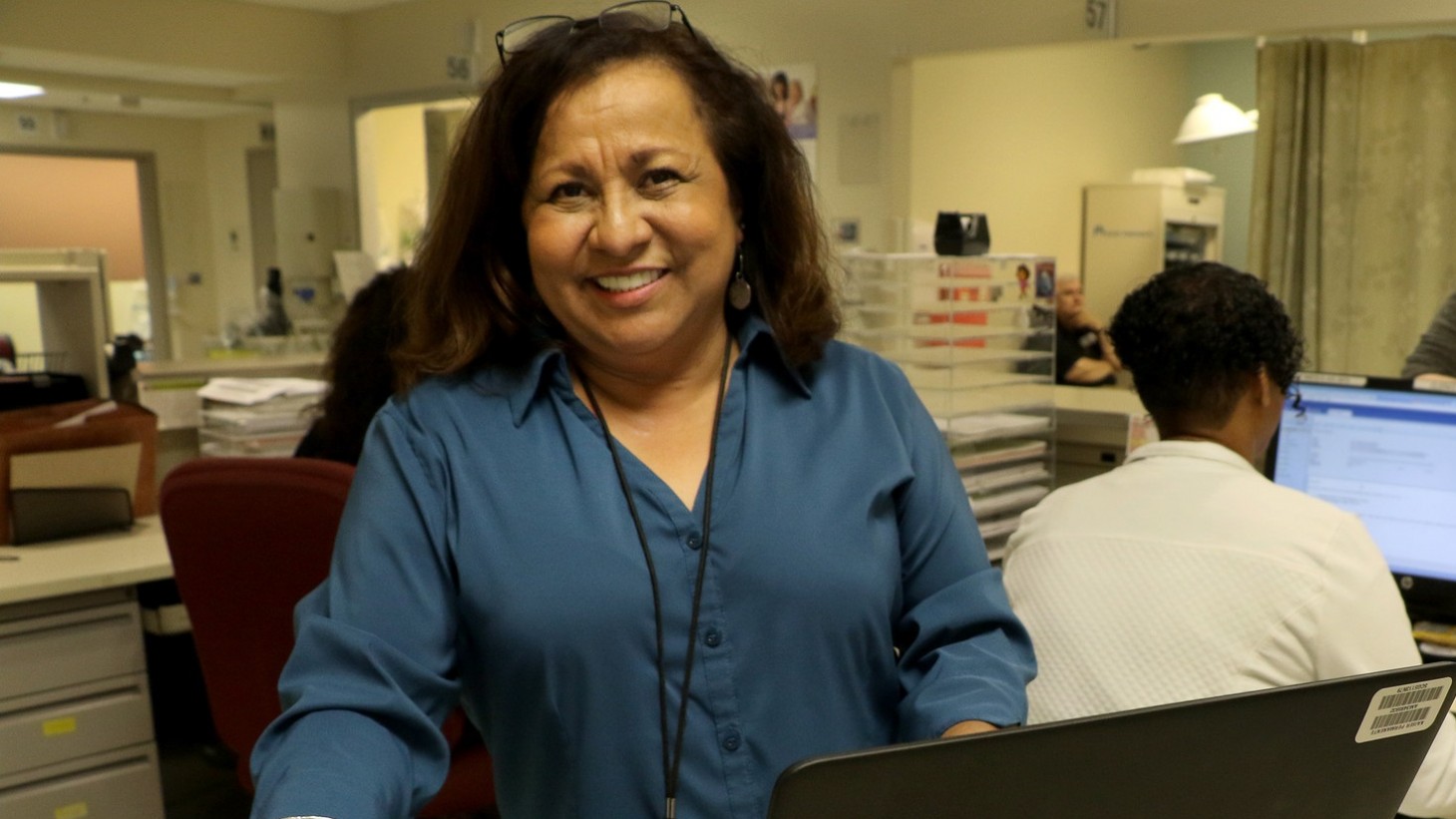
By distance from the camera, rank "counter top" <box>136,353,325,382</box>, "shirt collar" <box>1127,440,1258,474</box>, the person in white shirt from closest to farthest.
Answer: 1. the person in white shirt
2. "shirt collar" <box>1127,440,1258,474</box>
3. "counter top" <box>136,353,325,382</box>

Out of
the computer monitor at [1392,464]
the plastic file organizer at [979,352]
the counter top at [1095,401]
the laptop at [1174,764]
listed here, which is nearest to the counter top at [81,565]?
the plastic file organizer at [979,352]

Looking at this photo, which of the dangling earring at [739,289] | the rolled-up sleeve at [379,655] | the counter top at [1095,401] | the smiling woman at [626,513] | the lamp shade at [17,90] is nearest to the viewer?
the rolled-up sleeve at [379,655]

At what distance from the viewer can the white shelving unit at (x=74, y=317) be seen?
3.00 meters

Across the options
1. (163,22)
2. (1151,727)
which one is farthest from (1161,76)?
(1151,727)

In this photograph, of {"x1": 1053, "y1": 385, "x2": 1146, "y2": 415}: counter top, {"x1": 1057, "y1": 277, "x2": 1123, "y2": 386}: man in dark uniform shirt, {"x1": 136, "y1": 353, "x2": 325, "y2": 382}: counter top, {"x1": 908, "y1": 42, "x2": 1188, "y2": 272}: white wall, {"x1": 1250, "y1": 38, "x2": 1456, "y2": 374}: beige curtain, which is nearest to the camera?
{"x1": 1053, "y1": 385, "x2": 1146, "y2": 415}: counter top

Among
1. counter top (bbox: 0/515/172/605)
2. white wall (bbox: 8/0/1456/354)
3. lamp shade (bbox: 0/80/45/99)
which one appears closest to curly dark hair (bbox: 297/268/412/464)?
counter top (bbox: 0/515/172/605)

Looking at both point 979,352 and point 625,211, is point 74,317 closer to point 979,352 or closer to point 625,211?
point 979,352

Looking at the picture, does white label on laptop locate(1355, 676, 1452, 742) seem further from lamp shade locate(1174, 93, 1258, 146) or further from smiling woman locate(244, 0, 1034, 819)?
lamp shade locate(1174, 93, 1258, 146)

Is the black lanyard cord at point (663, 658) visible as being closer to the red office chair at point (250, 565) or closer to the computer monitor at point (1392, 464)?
the red office chair at point (250, 565)

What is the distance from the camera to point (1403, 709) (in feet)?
1.97

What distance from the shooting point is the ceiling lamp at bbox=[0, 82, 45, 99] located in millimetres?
6824

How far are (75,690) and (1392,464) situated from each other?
2.35 metres

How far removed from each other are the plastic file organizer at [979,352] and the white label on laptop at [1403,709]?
6.67ft

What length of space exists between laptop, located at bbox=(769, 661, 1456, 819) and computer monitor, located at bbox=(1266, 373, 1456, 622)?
1.44m
